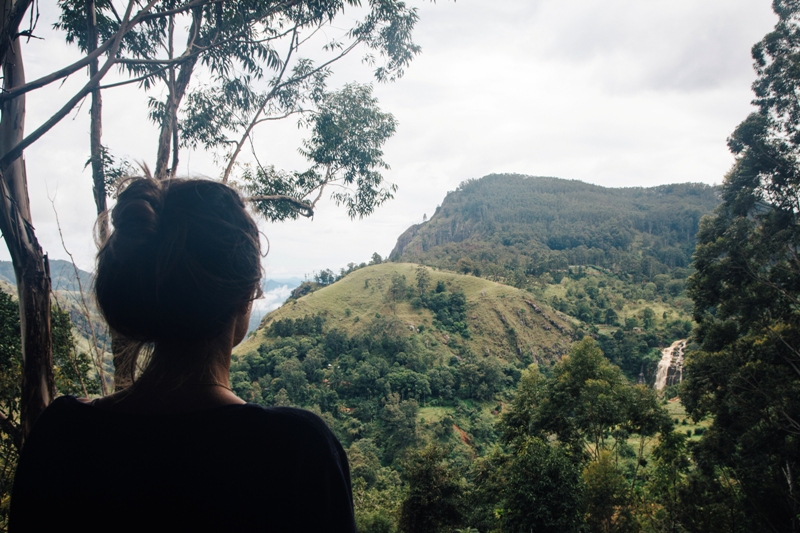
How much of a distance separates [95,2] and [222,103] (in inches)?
64.8

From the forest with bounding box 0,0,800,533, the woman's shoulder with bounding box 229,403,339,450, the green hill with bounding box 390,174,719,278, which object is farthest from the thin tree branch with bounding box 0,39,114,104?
the green hill with bounding box 390,174,719,278

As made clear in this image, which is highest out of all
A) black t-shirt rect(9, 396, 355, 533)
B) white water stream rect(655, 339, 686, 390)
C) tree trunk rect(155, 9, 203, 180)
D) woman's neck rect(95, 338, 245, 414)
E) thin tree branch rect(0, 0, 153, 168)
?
tree trunk rect(155, 9, 203, 180)

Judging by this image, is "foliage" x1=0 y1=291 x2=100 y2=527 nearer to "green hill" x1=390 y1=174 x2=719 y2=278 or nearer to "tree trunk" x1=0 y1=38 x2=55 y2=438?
"tree trunk" x1=0 y1=38 x2=55 y2=438

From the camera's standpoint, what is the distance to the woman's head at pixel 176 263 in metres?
0.83

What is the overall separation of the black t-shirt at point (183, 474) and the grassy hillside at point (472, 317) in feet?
145

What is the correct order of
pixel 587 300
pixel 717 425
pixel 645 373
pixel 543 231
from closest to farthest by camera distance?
pixel 717 425 → pixel 645 373 → pixel 587 300 → pixel 543 231

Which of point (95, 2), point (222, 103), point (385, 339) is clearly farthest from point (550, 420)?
point (385, 339)

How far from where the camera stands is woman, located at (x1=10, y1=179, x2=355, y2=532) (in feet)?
2.37

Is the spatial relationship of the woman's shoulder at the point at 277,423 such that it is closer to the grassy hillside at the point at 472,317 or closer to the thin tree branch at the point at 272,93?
the thin tree branch at the point at 272,93

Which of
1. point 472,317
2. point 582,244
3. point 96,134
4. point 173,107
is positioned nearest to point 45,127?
point 96,134

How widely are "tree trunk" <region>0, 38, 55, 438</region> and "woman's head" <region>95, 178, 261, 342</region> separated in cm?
214

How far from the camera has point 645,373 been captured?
40531 mm

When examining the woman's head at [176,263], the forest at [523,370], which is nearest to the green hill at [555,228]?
the forest at [523,370]

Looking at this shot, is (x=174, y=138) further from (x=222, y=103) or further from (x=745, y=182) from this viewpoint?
(x=745, y=182)
